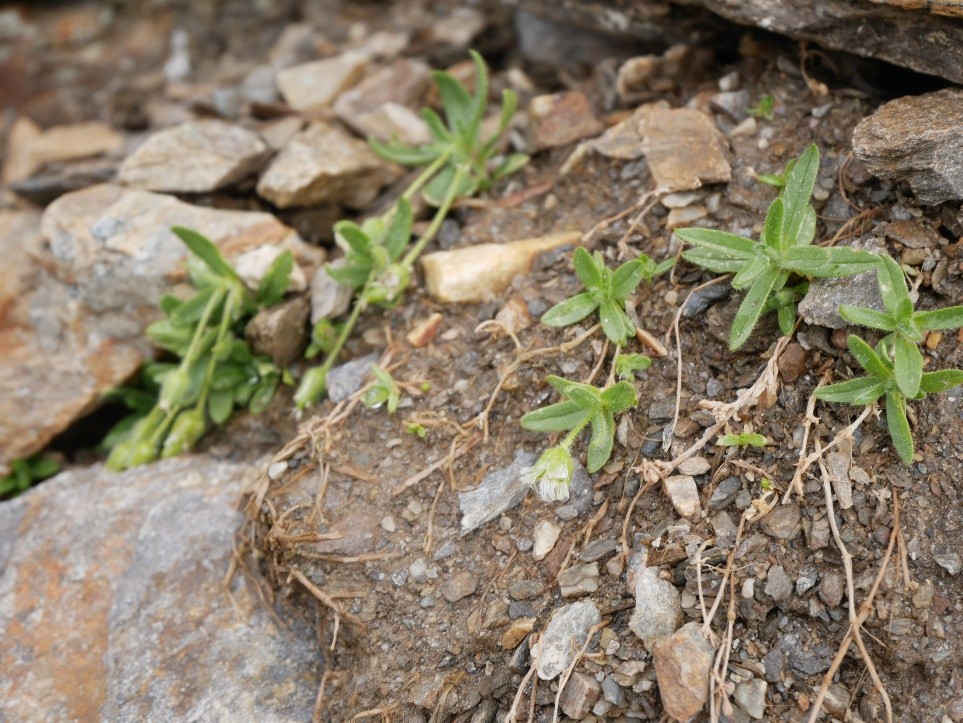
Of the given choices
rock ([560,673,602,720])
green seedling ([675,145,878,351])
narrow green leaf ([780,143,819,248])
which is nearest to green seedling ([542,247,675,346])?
green seedling ([675,145,878,351])

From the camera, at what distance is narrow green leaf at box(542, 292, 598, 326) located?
2561 millimetres

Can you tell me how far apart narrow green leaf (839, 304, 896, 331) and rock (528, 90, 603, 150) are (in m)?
1.40

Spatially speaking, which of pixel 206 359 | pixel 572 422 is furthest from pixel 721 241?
pixel 206 359

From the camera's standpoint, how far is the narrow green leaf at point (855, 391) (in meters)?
2.10

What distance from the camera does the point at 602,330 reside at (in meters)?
2.58

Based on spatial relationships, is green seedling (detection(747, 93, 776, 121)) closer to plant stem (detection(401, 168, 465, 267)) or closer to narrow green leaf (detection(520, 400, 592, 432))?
plant stem (detection(401, 168, 465, 267))

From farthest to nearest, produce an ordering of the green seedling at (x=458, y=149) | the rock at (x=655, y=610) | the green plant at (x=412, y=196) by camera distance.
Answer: the green seedling at (x=458, y=149) → the green plant at (x=412, y=196) → the rock at (x=655, y=610)

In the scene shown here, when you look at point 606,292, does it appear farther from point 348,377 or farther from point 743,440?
point 348,377

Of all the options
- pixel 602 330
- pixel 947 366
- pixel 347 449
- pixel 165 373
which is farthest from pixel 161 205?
pixel 947 366

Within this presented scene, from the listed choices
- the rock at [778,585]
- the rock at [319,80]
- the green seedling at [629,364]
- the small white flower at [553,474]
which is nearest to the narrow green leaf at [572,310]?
the green seedling at [629,364]

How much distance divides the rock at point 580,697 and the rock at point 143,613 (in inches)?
30.6

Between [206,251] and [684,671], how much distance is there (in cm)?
211

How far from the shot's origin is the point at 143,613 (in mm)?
2637

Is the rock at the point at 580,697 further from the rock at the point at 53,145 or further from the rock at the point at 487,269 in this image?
the rock at the point at 53,145
